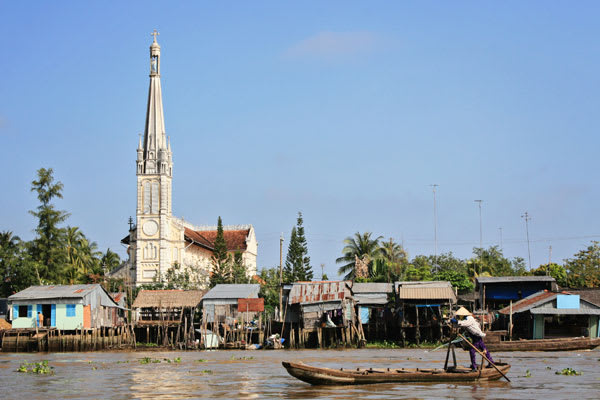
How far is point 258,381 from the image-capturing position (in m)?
23.8

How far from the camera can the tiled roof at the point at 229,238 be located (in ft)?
278

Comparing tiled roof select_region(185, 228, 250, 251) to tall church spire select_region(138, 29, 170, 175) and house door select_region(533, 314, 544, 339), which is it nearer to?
tall church spire select_region(138, 29, 170, 175)

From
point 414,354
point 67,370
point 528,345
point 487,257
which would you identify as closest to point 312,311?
point 414,354

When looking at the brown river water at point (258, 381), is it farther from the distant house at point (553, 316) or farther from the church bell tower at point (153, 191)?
the church bell tower at point (153, 191)

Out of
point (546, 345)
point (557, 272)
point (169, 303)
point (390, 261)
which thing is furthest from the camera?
point (390, 261)

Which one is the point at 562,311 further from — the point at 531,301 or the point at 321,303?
the point at 321,303

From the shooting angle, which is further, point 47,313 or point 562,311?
point 47,313

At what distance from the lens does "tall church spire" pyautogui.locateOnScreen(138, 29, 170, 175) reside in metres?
77.6

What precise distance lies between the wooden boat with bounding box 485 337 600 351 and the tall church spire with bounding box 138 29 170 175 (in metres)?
48.2

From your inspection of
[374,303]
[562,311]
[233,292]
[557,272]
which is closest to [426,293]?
[374,303]

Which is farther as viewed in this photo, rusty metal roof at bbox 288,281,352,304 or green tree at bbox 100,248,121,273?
green tree at bbox 100,248,121,273

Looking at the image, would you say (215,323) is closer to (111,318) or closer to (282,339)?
(282,339)

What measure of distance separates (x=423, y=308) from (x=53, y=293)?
72.1ft

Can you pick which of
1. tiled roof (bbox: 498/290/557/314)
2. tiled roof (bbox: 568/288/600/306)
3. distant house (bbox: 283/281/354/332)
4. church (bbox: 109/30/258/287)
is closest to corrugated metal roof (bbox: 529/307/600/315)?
tiled roof (bbox: 498/290/557/314)
